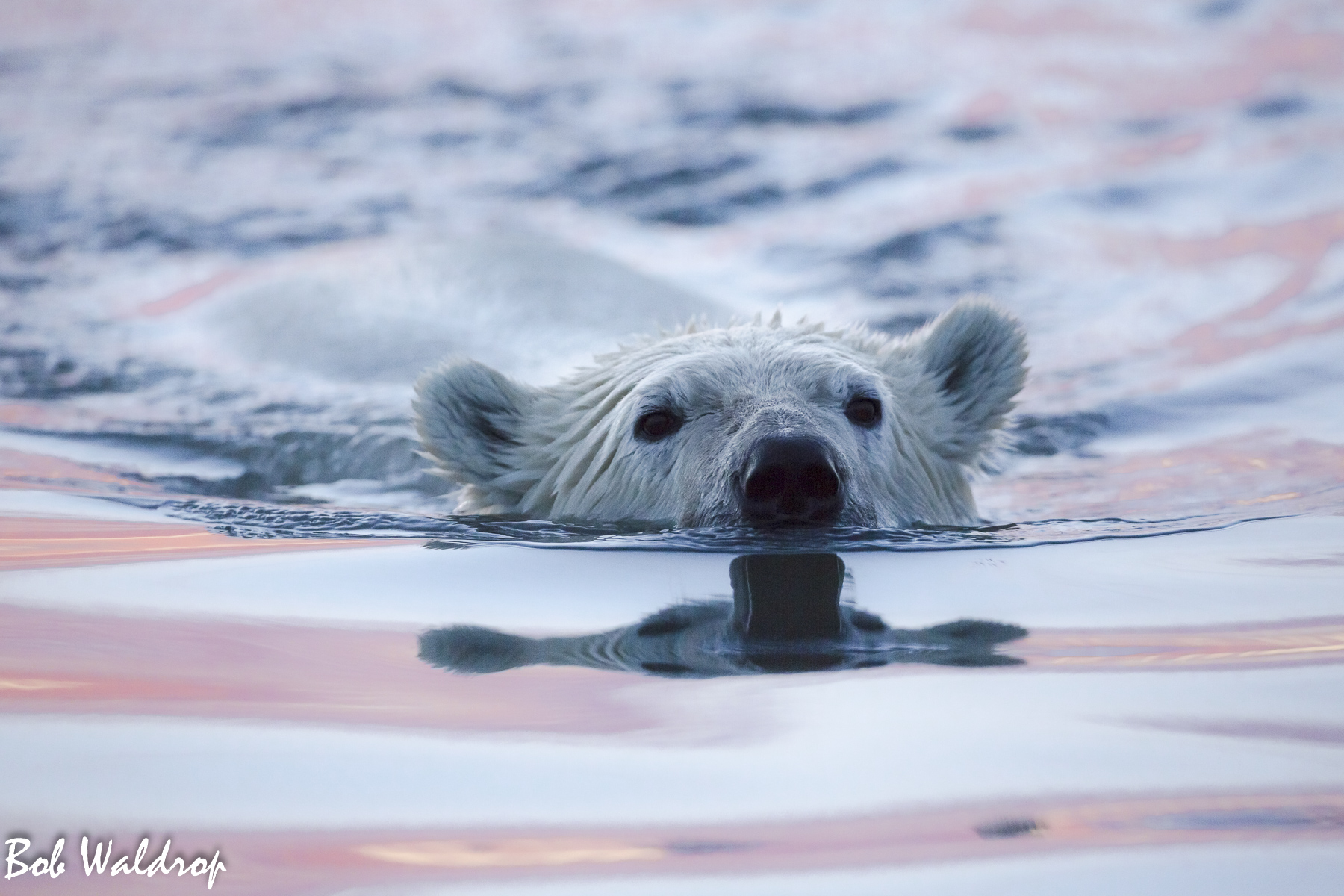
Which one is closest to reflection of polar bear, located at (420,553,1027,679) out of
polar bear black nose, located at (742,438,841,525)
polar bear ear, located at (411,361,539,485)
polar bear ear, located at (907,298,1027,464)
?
polar bear black nose, located at (742,438,841,525)

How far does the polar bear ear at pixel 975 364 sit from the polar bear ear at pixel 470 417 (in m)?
1.79

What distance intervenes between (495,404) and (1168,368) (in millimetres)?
5309

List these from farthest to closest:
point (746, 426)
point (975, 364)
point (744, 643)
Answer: point (975, 364)
point (746, 426)
point (744, 643)

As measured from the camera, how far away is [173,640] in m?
3.15

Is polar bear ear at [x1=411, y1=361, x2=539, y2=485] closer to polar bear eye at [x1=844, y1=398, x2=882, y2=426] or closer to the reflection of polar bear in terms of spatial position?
polar bear eye at [x1=844, y1=398, x2=882, y2=426]

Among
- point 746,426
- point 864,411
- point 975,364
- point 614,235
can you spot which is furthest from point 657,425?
point 614,235

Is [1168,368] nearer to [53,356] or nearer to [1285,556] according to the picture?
[1285,556]

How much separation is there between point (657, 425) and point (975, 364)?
1716 mm

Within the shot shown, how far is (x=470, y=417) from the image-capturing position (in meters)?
5.79

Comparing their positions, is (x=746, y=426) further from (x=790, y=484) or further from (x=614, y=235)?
(x=614, y=235)

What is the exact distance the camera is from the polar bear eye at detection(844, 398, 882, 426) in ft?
16.5

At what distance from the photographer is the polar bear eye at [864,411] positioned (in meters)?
5.02

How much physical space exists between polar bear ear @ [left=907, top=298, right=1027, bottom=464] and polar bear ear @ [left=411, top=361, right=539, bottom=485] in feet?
5.87

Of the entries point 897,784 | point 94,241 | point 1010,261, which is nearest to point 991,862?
point 897,784
